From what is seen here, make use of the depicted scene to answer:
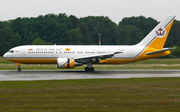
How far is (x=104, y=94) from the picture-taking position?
52.0 feet

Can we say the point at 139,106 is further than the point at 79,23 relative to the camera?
No

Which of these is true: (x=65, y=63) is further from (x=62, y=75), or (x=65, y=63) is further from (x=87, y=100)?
(x=87, y=100)

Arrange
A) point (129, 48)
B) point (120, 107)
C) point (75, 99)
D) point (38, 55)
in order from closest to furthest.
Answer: point (120, 107) < point (75, 99) < point (38, 55) < point (129, 48)

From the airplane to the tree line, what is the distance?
49430 mm

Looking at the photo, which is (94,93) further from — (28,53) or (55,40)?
(55,40)

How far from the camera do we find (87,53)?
35.0m

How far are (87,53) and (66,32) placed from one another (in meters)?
73.2

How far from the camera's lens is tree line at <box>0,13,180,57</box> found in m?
96.6

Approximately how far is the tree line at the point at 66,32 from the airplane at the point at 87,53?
49.4 m

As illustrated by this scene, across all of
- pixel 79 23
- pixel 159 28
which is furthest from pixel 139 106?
pixel 79 23

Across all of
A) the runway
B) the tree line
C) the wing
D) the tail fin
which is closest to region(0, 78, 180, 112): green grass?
the runway

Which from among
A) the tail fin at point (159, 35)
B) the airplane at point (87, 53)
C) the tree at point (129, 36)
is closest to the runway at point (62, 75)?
the airplane at point (87, 53)

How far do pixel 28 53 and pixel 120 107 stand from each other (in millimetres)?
23976

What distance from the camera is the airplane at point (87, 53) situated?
33.1 metres
